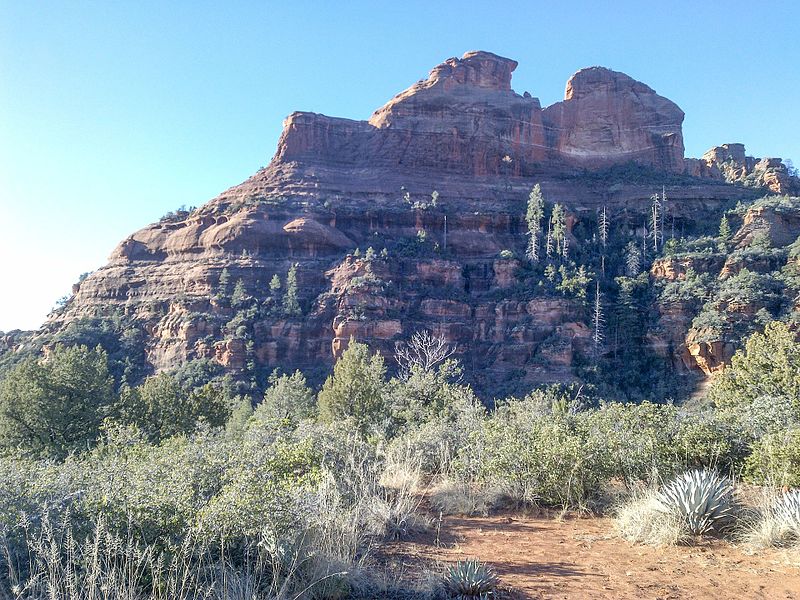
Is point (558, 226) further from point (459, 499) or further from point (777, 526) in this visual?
point (777, 526)

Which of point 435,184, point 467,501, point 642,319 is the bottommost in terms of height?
point 467,501

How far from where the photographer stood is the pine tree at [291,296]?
Answer: 146ft

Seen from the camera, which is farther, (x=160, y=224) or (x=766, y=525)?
(x=160, y=224)

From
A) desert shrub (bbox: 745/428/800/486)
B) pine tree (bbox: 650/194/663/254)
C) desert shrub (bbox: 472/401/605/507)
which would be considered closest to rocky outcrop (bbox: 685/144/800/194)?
pine tree (bbox: 650/194/663/254)

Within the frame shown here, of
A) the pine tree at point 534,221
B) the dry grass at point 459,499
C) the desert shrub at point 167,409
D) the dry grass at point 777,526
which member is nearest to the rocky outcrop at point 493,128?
the pine tree at point 534,221

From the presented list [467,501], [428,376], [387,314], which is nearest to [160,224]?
[387,314]

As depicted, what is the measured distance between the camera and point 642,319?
43.5 metres

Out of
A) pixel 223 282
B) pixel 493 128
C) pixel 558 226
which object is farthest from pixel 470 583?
pixel 493 128

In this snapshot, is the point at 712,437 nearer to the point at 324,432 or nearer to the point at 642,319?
the point at 324,432

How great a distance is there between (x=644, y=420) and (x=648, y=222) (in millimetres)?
52127

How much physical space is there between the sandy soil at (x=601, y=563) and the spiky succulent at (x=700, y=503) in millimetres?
223

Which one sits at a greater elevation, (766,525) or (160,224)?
(160,224)

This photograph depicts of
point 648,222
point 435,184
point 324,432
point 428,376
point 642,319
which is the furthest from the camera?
point 435,184

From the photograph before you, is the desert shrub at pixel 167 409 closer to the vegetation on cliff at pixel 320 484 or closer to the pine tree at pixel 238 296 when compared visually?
the vegetation on cliff at pixel 320 484
